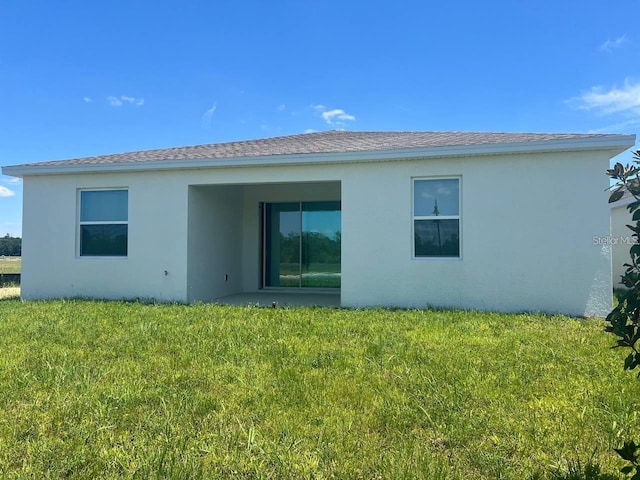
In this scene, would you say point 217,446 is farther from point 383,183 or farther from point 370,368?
point 383,183

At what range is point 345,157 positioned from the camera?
8.16 metres

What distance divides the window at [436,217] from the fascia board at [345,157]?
0.64 m

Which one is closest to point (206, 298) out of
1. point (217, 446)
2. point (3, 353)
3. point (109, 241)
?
point (109, 241)

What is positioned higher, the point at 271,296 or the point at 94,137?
the point at 94,137

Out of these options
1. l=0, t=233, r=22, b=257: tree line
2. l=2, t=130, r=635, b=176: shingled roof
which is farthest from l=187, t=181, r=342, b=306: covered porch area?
l=0, t=233, r=22, b=257: tree line

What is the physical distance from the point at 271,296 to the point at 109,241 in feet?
14.0

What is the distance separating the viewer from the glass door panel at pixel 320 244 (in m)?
11.6

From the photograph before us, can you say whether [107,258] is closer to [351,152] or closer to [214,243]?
[214,243]

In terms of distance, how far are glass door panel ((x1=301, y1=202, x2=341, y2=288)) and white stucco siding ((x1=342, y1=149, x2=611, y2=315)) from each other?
127 inches

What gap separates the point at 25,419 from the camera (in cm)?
Result: 317

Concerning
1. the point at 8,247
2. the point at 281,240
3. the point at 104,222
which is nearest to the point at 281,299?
the point at 281,240

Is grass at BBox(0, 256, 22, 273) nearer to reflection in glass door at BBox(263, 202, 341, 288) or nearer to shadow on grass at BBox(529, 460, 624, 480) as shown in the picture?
reflection in glass door at BBox(263, 202, 341, 288)

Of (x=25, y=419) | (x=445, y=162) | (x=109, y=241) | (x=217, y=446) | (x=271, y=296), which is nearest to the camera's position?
(x=217, y=446)

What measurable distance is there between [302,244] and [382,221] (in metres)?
4.15
